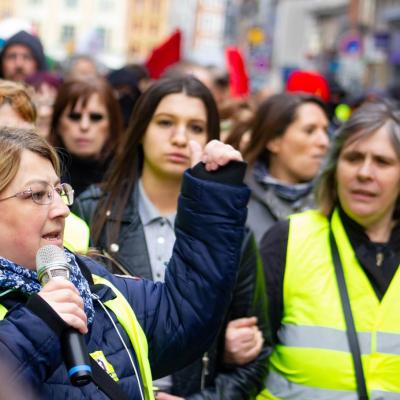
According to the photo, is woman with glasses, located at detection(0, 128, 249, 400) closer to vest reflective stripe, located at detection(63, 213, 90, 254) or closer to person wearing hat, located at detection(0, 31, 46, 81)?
vest reflective stripe, located at detection(63, 213, 90, 254)

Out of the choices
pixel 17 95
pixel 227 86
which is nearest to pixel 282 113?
pixel 17 95

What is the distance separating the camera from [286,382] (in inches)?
129

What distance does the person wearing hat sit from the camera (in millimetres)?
7160

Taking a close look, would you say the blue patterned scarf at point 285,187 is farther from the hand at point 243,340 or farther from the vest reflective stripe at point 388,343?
the vest reflective stripe at point 388,343

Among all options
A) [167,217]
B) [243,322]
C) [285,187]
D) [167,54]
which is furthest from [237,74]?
[243,322]

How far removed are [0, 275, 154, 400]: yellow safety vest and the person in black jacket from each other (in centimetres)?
79

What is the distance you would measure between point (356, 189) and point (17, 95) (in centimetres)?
141

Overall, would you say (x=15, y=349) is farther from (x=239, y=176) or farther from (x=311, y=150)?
(x=311, y=150)

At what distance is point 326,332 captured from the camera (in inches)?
125

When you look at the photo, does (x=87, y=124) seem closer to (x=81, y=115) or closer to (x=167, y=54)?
(x=81, y=115)

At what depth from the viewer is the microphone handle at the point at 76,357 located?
5.96 ft

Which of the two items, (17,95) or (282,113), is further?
(282,113)

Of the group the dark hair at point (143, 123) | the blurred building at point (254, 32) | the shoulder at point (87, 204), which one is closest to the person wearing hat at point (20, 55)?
the dark hair at point (143, 123)

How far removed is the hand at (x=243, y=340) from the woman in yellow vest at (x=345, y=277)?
113 millimetres
